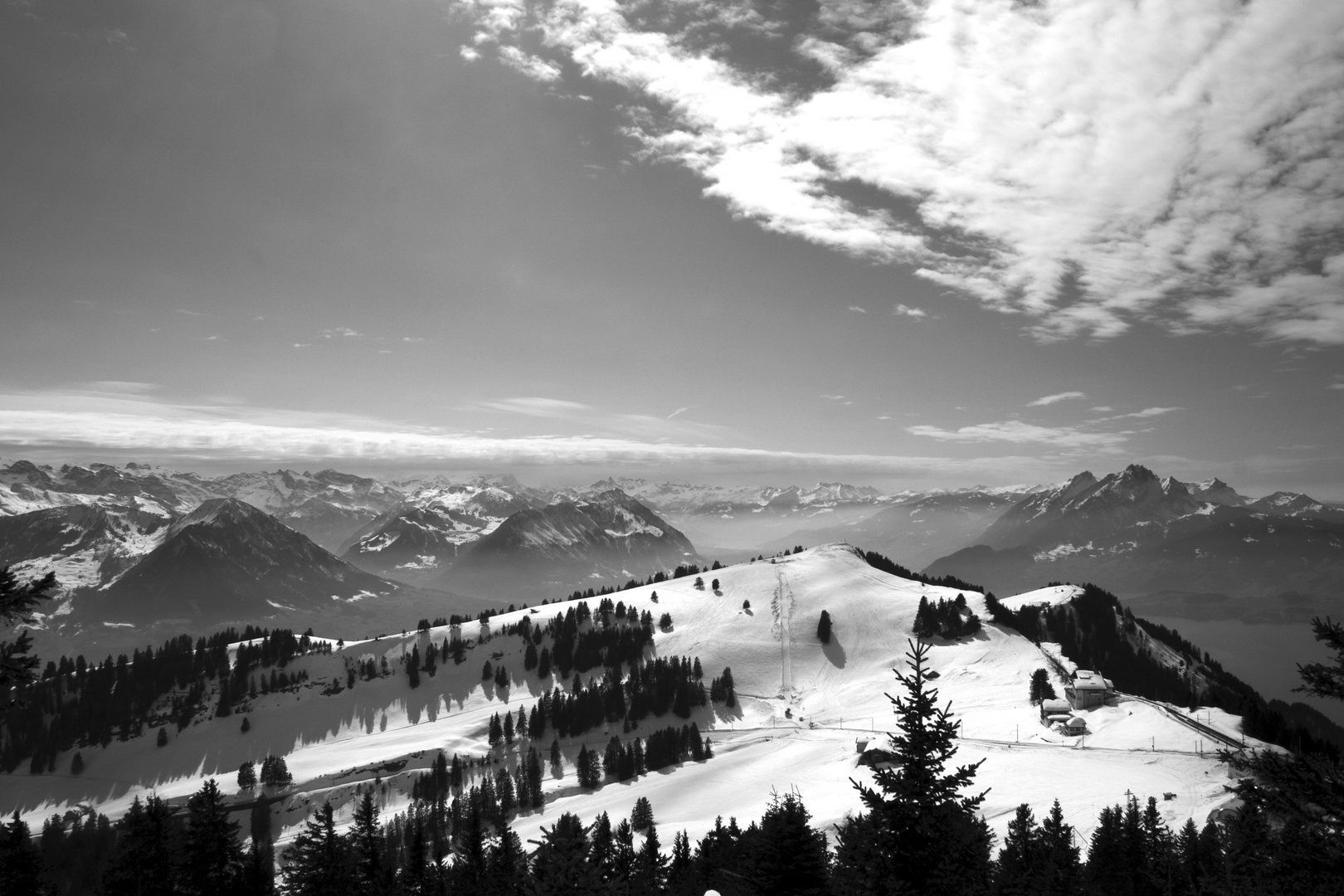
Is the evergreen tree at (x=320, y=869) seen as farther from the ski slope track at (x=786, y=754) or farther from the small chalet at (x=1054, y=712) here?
the small chalet at (x=1054, y=712)

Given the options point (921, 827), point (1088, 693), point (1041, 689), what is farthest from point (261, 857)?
point (1041, 689)

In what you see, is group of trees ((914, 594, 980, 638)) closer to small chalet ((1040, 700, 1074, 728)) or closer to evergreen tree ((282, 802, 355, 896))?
small chalet ((1040, 700, 1074, 728))

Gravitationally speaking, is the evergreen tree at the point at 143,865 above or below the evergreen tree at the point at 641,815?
above

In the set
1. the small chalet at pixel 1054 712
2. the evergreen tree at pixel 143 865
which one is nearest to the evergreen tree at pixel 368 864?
Result: the evergreen tree at pixel 143 865

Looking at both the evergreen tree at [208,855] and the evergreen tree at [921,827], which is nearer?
the evergreen tree at [921,827]

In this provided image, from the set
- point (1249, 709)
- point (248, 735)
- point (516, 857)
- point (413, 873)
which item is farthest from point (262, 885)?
point (248, 735)
